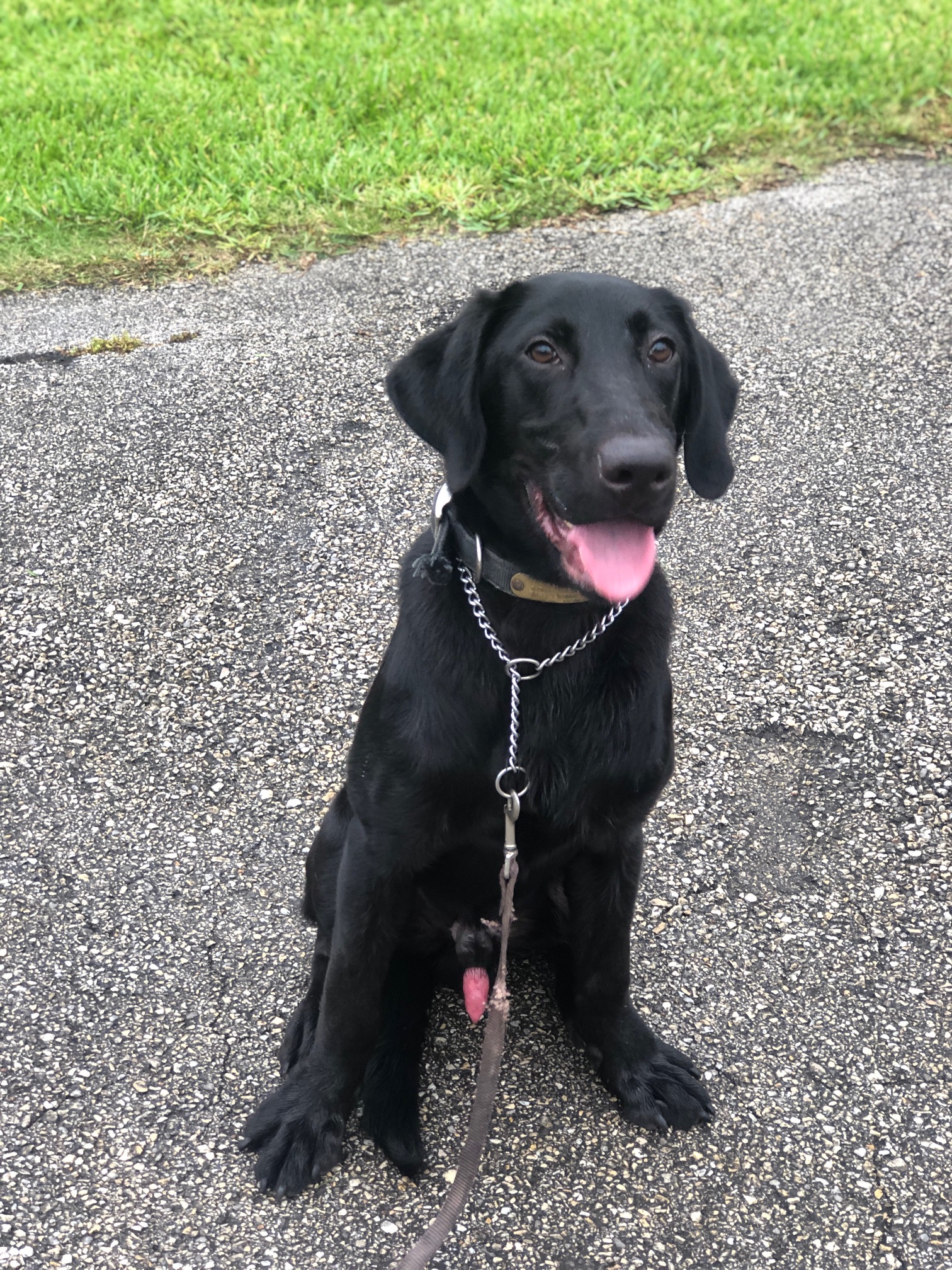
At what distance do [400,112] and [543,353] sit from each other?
4560 millimetres

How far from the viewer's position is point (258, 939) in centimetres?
273

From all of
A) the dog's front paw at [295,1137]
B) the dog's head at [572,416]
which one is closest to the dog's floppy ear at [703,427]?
the dog's head at [572,416]

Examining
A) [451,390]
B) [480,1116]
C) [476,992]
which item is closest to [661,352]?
[451,390]

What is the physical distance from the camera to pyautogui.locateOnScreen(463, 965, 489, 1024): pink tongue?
2.27 metres

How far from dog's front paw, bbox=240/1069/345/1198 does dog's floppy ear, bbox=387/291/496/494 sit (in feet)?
3.91

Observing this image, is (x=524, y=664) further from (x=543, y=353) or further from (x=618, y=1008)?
(x=618, y=1008)

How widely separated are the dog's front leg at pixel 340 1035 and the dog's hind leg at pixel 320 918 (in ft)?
0.34

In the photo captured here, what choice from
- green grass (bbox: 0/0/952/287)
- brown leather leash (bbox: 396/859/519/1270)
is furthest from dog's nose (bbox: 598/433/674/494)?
green grass (bbox: 0/0/952/287)

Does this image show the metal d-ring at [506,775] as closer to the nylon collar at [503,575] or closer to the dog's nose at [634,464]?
the nylon collar at [503,575]

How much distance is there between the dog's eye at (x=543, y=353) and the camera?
2.14 meters

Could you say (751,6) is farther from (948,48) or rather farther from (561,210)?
(561,210)

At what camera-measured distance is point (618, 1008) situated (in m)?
2.37

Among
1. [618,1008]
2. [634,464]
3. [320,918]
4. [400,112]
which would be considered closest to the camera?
[634,464]

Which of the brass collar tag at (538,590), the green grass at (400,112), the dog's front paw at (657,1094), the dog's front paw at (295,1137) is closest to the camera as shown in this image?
the brass collar tag at (538,590)
